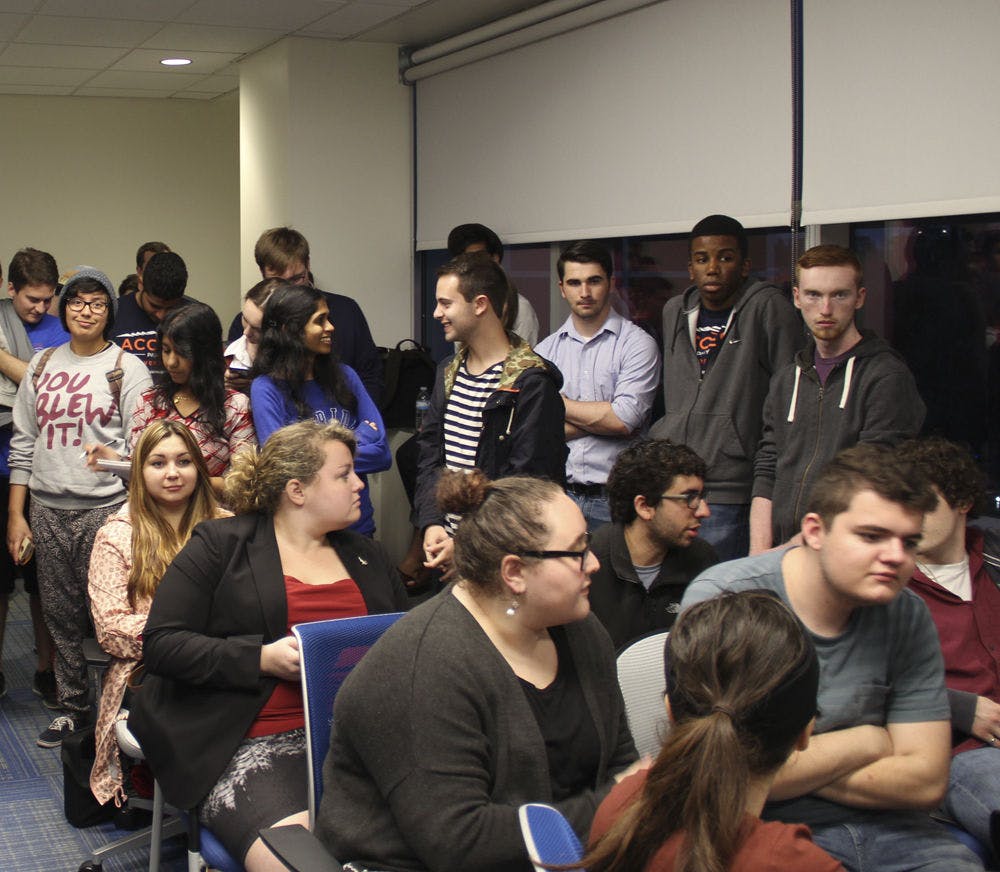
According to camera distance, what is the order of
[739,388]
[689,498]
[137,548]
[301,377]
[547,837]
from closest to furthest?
1. [547,837]
2. [689,498]
3. [137,548]
4. [301,377]
5. [739,388]

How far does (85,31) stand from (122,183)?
3.05 meters

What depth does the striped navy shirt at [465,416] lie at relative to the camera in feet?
11.0

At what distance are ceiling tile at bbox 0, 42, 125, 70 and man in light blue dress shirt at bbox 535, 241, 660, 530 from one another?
4106 millimetres

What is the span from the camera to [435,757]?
70.6 inches

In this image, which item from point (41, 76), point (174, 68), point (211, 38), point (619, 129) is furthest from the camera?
point (41, 76)

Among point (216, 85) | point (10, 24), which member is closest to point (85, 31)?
point (10, 24)

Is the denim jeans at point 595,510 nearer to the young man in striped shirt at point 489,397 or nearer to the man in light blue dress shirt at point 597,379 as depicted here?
the man in light blue dress shirt at point 597,379

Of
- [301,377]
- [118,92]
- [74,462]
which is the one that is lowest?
[74,462]

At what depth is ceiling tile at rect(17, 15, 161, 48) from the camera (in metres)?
6.18

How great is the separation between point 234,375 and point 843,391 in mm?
1869

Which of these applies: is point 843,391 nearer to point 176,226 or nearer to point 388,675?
point 388,675

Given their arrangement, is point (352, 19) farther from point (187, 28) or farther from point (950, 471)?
point (950, 471)

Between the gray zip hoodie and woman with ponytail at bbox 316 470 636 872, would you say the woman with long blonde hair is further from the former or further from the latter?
the gray zip hoodie

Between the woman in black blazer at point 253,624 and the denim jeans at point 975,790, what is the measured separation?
4.13 ft
